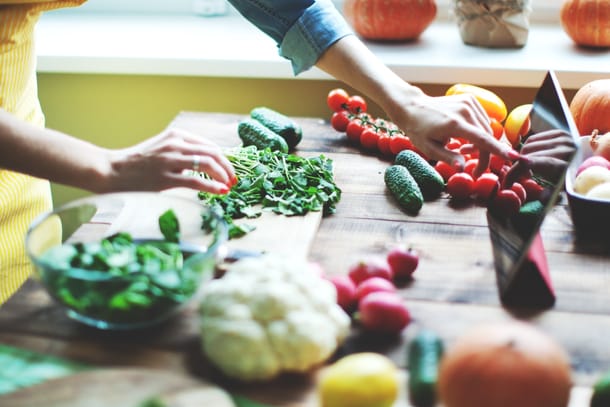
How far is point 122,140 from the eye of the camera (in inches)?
89.6

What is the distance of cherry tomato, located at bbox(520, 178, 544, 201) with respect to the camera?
117cm

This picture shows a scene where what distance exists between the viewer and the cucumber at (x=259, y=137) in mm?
1499

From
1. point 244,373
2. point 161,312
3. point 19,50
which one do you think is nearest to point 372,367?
point 244,373

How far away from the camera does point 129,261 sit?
0.94m

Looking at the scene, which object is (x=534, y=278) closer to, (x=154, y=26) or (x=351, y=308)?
(x=351, y=308)

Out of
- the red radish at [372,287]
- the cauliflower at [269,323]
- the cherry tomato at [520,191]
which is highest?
the cauliflower at [269,323]

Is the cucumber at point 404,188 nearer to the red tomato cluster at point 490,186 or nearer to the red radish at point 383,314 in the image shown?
the red tomato cluster at point 490,186

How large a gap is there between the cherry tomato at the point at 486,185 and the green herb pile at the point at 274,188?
262 mm

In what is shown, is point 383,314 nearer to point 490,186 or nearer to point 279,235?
point 279,235

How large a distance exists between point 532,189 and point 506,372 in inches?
22.7

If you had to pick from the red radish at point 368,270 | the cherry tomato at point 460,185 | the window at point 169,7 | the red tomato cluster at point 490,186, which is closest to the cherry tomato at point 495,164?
the red tomato cluster at point 490,186

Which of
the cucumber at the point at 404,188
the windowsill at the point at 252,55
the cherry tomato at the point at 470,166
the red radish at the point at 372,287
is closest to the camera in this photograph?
the red radish at the point at 372,287

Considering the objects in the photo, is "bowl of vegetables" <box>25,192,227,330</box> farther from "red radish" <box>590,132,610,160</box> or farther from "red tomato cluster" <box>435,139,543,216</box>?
"red radish" <box>590,132,610,160</box>

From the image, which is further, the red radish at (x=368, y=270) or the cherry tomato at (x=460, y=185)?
the cherry tomato at (x=460, y=185)
